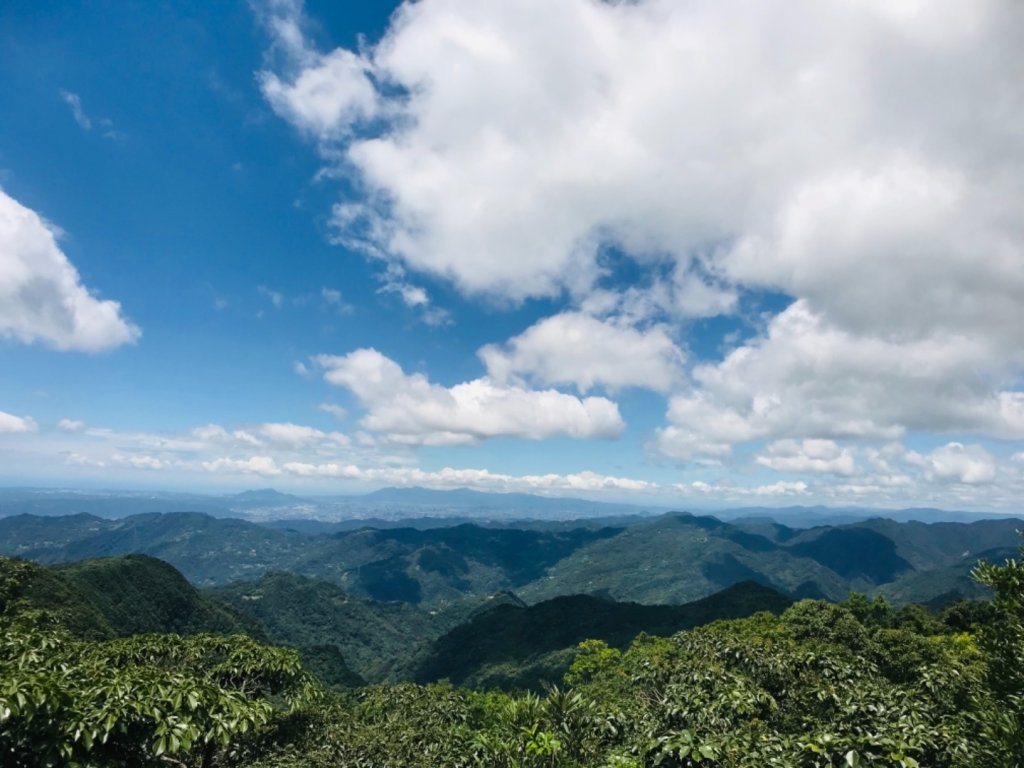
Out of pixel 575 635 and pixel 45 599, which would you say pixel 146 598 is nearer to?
pixel 45 599

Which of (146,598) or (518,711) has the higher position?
Answer: (518,711)

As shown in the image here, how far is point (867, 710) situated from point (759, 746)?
5.51 metres

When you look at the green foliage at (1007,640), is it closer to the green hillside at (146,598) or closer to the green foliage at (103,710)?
the green foliage at (103,710)

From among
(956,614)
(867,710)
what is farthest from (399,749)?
(956,614)

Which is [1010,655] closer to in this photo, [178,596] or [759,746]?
[759,746]

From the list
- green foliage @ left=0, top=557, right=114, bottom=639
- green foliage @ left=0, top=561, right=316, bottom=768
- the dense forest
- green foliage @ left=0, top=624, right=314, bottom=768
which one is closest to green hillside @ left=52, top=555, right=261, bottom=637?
green foliage @ left=0, top=557, right=114, bottom=639

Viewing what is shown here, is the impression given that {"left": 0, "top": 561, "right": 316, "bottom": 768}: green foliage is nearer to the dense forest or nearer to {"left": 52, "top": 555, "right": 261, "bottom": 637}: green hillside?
the dense forest

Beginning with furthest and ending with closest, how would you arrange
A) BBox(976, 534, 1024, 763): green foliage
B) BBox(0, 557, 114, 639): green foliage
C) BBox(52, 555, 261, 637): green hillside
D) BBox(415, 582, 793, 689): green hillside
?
BBox(415, 582, 793, 689): green hillside
BBox(52, 555, 261, 637): green hillside
BBox(0, 557, 114, 639): green foliage
BBox(976, 534, 1024, 763): green foliage

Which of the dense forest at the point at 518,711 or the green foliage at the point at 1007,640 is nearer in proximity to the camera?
the dense forest at the point at 518,711

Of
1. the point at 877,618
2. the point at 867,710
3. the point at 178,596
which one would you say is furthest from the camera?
the point at 178,596

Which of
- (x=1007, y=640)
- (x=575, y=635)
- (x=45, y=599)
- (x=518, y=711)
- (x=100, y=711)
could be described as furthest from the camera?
(x=575, y=635)

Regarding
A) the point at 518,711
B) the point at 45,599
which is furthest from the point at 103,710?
the point at 45,599

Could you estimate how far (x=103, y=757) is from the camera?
37.0ft

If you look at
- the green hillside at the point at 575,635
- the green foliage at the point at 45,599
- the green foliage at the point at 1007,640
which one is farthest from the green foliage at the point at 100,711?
the green hillside at the point at 575,635
